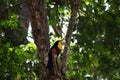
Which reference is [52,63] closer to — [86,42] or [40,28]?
[40,28]

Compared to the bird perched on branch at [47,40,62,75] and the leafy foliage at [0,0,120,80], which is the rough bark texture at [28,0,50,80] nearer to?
the bird perched on branch at [47,40,62,75]

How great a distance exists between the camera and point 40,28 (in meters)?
5.16

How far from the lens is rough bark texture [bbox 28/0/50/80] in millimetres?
5090

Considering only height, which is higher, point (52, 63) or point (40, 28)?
point (40, 28)

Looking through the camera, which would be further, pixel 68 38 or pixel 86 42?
pixel 86 42

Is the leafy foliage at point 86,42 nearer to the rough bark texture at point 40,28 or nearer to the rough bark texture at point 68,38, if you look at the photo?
the rough bark texture at point 68,38

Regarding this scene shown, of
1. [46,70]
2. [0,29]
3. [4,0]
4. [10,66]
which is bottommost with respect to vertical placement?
[46,70]

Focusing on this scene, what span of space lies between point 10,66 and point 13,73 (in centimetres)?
24

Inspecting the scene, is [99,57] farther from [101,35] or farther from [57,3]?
[57,3]

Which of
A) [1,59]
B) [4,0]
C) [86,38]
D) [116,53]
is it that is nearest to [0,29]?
[4,0]

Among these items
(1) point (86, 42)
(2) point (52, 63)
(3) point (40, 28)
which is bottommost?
(2) point (52, 63)

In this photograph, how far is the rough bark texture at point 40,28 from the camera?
5.09 m

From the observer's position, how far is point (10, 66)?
7000mm

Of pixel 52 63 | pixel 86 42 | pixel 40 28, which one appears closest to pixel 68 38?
pixel 40 28
